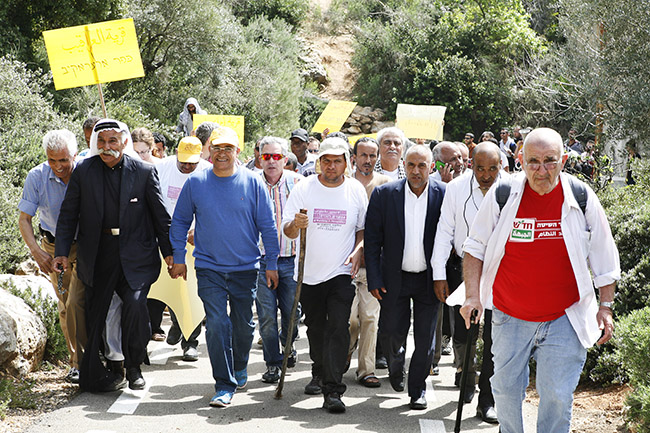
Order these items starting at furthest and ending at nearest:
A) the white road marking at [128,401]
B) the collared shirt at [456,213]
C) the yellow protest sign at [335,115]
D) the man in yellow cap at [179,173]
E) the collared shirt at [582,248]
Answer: the yellow protest sign at [335,115] → the man in yellow cap at [179,173] → the collared shirt at [456,213] → the white road marking at [128,401] → the collared shirt at [582,248]

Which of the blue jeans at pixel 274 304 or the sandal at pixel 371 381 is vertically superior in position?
the blue jeans at pixel 274 304

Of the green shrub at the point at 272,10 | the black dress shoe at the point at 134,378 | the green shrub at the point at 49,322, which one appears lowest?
the black dress shoe at the point at 134,378

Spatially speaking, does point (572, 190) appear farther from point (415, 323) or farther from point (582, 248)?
point (415, 323)

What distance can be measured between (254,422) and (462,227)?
7.56 feet

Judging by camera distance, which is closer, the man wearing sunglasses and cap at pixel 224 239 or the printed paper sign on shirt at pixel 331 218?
the man wearing sunglasses and cap at pixel 224 239

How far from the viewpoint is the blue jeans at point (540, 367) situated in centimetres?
464

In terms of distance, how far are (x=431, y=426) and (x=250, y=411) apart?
1.46 meters

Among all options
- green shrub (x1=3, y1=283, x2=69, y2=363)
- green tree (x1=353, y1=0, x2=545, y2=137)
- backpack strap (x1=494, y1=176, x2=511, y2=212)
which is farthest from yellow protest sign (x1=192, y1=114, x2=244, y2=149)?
green tree (x1=353, y1=0, x2=545, y2=137)

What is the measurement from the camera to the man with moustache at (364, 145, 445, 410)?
6.74 m

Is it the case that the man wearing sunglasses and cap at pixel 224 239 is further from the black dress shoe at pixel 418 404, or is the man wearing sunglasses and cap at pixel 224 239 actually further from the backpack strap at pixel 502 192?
the backpack strap at pixel 502 192

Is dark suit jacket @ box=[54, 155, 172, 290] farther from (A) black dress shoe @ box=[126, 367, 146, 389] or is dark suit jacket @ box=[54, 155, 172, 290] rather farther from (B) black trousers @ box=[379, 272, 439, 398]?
(B) black trousers @ box=[379, 272, 439, 398]

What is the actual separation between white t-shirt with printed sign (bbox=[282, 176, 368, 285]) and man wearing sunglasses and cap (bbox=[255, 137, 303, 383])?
35.4 inches

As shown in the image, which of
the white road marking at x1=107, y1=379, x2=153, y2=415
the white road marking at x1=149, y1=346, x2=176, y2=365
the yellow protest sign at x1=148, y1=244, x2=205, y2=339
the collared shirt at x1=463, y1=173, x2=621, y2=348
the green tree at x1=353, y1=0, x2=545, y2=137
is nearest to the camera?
the collared shirt at x1=463, y1=173, x2=621, y2=348

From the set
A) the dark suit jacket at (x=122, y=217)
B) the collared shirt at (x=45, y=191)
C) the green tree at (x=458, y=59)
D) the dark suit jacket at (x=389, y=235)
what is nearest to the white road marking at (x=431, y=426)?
the dark suit jacket at (x=389, y=235)
